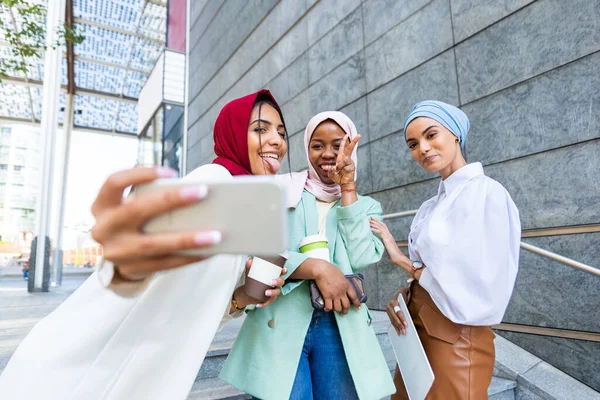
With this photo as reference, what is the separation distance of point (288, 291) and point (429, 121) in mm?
943

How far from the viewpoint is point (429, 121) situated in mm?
1603

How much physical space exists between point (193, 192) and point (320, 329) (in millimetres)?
982

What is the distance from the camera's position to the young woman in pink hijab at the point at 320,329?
1221 millimetres

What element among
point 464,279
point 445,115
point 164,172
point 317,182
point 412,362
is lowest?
point 412,362

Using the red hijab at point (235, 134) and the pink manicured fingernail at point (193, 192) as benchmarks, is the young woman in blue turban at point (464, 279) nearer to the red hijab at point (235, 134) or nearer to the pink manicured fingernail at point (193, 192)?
the red hijab at point (235, 134)

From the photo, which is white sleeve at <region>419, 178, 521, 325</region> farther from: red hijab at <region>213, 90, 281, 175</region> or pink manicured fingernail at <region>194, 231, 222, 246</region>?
pink manicured fingernail at <region>194, 231, 222, 246</region>

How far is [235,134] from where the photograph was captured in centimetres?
130

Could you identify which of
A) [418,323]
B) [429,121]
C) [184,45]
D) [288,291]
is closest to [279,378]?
[288,291]

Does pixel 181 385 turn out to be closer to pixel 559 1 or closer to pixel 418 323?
pixel 418 323

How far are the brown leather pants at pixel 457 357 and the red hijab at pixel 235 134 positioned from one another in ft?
3.03

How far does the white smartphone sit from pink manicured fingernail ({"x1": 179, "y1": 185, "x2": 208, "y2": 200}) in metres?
0.01

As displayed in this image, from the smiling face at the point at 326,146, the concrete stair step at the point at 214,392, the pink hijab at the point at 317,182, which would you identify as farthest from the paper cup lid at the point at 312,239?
the concrete stair step at the point at 214,392

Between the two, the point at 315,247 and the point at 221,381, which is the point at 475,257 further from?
the point at 221,381

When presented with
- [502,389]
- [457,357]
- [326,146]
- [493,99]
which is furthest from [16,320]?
[493,99]
